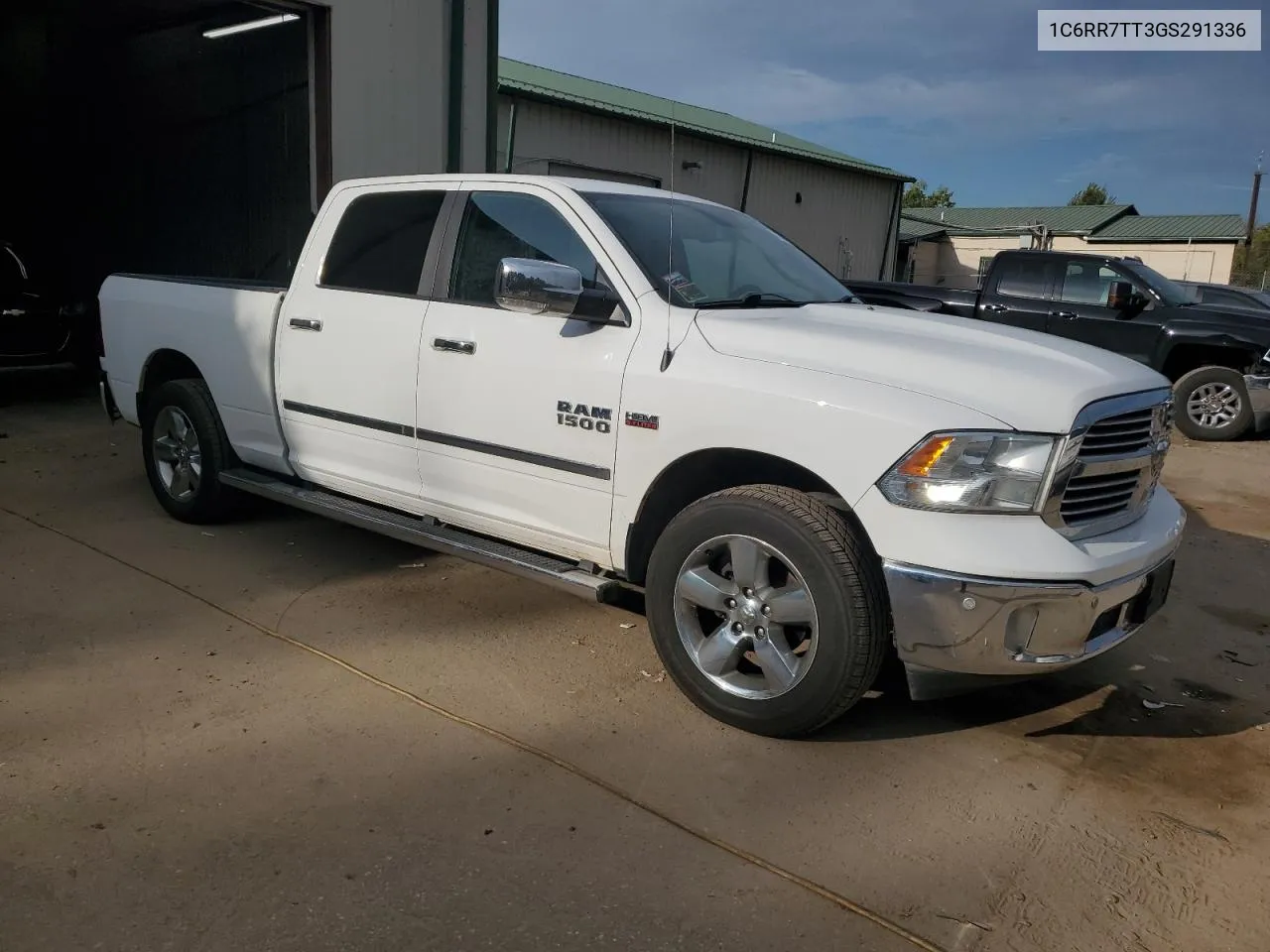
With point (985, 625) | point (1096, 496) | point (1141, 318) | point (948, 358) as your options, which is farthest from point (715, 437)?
point (1141, 318)

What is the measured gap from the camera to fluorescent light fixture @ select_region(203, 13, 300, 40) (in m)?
9.62

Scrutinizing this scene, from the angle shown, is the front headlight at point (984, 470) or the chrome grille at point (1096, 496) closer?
the front headlight at point (984, 470)

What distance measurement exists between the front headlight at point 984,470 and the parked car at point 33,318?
883 cm

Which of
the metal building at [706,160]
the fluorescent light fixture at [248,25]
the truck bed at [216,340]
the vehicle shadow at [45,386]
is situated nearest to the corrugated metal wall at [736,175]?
the metal building at [706,160]

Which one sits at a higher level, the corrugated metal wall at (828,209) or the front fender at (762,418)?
the corrugated metal wall at (828,209)

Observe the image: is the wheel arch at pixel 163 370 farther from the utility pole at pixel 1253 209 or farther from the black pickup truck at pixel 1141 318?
the utility pole at pixel 1253 209

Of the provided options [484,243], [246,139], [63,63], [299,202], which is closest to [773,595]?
[484,243]

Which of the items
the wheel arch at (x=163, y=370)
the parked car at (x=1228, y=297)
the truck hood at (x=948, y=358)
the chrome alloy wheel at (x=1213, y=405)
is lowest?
the chrome alloy wheel at (x=1213, y=405)

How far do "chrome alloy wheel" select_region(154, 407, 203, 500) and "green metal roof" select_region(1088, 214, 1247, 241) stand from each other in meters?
42.2

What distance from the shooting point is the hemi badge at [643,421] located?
12.0 ft

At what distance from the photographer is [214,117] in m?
11.7

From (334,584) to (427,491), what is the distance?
86cm

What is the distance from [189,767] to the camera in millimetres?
3252

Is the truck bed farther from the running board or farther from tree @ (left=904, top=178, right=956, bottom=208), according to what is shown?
tree @ (left=904, top=178, right=956, bottom=208)
